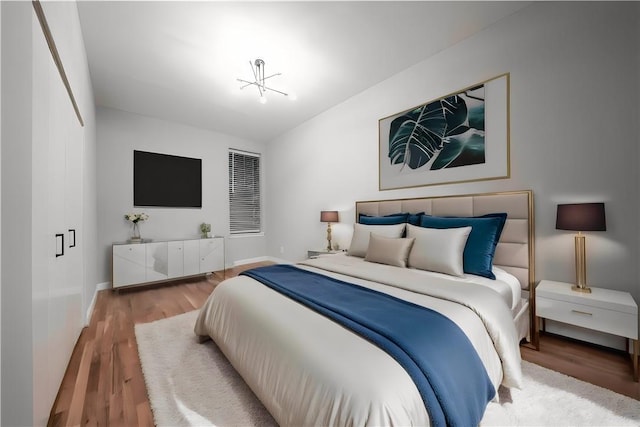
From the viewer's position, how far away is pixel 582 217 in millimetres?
1788

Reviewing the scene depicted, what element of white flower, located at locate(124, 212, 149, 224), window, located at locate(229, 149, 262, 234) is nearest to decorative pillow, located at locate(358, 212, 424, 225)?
window, located at locate(229, 149, 262, 234)

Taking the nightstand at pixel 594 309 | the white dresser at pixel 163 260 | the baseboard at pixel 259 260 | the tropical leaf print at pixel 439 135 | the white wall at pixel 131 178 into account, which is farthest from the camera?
the baseboard at pixel 259 260

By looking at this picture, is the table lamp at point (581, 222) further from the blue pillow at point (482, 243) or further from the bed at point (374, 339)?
the blue pillow at point (482, 243)

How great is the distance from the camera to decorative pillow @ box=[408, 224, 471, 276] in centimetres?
205

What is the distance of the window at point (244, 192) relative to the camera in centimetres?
532

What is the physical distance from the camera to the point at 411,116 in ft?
9.95

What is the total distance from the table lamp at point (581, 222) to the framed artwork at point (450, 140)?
604mm

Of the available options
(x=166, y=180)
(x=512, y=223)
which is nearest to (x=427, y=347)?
(x=512, y=223)

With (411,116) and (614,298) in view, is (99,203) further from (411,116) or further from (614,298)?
(614,298)

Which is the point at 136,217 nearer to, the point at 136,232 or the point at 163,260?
the point at 136,232

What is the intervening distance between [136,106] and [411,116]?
411cm

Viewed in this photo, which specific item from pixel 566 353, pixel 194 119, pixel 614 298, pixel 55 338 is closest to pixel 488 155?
pixel 614 298

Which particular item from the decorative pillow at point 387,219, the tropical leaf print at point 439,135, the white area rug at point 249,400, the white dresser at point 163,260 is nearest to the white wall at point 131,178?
the white dresser at point 163,260

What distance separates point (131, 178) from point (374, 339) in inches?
182
